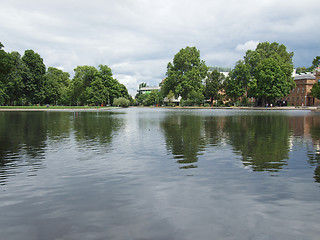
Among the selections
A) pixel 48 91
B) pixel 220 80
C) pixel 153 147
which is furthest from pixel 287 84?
pixel 153 147

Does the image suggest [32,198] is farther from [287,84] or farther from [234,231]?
[287,84]

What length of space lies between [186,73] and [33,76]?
2436 inches

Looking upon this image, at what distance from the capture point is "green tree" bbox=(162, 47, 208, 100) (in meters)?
120

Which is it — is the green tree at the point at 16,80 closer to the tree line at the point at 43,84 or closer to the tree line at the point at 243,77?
the tree line at the point at 43,84

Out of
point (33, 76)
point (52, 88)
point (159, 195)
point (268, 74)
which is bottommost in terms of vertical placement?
point (159, 195)

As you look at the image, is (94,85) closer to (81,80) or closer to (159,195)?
(81,80)

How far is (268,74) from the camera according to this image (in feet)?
310

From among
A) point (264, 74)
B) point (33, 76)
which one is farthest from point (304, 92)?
point (33, 76)

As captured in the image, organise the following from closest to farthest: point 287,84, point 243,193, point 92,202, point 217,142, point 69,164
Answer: point 92,202
point 243,193
point 69,164
point 217,142
point 287,84

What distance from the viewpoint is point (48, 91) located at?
10400cm

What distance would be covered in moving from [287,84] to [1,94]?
99.0 m

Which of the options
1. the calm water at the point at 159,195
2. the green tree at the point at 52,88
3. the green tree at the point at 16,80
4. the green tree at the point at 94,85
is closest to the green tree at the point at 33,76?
the green tree at the point at 16,80

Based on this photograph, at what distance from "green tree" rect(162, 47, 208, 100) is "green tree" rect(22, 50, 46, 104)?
177 ft

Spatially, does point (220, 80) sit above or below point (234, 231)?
above
